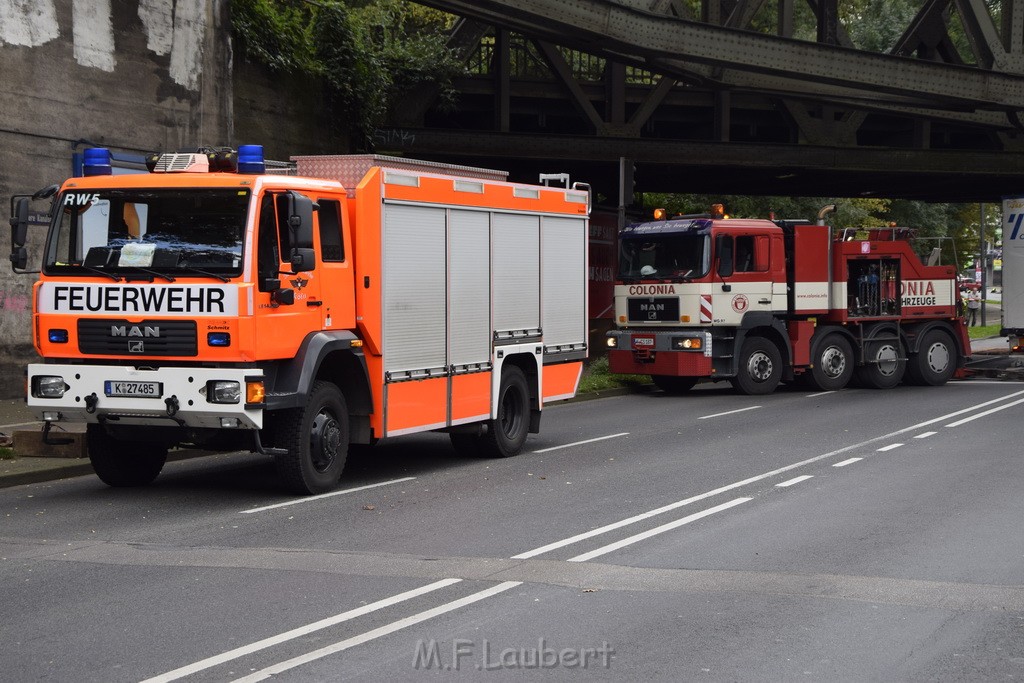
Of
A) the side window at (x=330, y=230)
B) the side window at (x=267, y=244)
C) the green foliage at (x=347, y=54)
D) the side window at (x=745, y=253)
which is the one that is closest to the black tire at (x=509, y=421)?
the side window at (x=330, y=230)

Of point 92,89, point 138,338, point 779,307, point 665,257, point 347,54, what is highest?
point 347,54

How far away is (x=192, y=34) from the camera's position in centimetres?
1986

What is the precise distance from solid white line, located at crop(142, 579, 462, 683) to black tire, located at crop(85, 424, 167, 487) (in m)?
4.92

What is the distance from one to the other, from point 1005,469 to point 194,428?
310 inches

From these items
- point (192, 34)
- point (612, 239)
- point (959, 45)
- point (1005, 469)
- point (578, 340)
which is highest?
point (959, 45)

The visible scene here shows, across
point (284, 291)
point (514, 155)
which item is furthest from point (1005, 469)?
point (514, 155)

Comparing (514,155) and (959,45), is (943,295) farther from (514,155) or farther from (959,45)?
(959,45)

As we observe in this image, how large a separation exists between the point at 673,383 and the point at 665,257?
244 centimetres

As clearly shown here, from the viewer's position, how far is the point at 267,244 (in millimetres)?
10891

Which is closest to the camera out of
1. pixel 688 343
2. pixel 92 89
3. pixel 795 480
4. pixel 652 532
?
pixel 652 532

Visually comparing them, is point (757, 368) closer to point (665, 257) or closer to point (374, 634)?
point (665, 257)

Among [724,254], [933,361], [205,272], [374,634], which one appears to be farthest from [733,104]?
[374,634]

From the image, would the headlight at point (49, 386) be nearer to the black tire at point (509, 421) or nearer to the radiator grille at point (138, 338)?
the radiator grille at point (138, 338)

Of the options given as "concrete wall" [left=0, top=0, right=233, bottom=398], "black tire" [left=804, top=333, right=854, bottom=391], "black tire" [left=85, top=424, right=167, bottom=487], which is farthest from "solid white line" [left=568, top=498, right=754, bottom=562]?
"black tire" [left=804, top=333, right=854, bottom=391]
